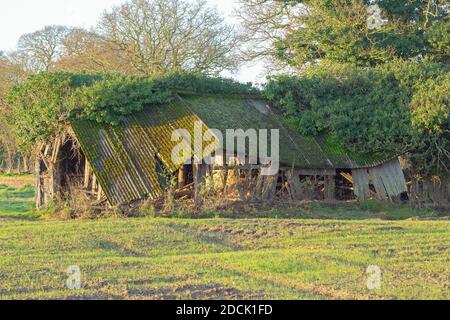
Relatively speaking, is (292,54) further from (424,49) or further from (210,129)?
(210,129)

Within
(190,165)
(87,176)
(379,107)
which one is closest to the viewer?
(190,165)

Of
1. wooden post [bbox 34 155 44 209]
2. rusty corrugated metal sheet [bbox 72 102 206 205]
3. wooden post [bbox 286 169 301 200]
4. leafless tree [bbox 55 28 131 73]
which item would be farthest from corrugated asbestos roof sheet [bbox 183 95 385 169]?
leafless tree [bbox 55 28 131 73]

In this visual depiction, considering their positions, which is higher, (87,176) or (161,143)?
(161,143)

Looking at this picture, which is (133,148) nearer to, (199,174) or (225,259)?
(199,174)

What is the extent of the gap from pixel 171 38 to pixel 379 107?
16939 mm

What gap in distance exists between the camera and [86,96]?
25469mm

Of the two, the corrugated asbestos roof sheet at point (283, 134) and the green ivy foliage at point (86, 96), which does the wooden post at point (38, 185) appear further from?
the corrugated asbestos roof sheet at point (283, 134)

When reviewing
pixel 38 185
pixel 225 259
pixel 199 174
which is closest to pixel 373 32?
pixel 199 174

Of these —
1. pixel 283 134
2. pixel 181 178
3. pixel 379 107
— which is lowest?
pixel 181 178

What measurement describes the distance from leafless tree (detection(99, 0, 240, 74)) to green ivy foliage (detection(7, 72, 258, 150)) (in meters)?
12.4

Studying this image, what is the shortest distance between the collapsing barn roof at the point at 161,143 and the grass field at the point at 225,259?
3726 millimetres

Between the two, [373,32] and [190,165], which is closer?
[190,165]

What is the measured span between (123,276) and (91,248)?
140 inches
